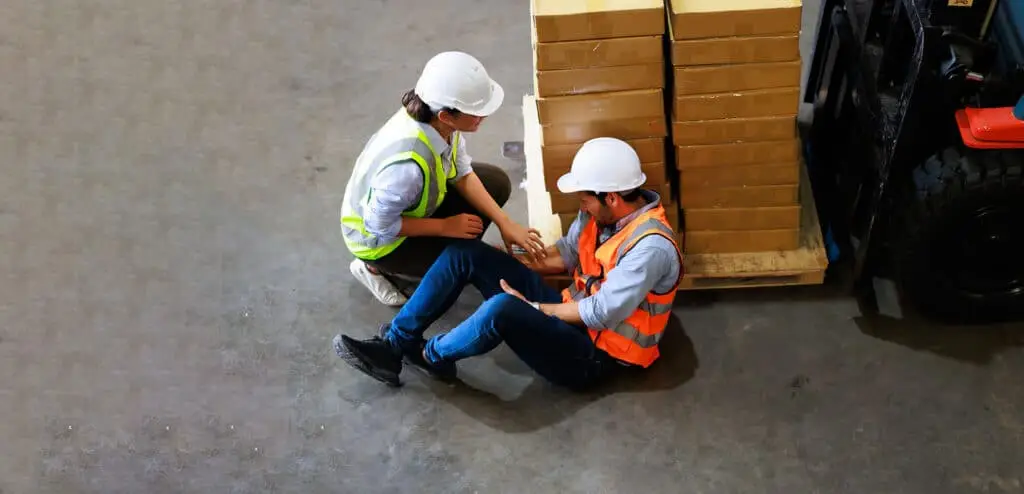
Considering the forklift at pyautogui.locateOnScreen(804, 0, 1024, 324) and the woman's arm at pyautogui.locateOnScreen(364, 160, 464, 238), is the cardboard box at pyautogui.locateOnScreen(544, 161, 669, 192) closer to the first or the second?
the woman's arm at pyautogui.locateOnScreen(364, 160, 464, 238)

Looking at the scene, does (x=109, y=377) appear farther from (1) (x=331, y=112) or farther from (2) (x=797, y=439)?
(2) (x=797, y=439)

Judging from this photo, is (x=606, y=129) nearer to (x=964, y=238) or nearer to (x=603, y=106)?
(x=603, y=106)

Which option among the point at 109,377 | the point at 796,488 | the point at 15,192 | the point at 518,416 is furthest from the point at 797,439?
the point at 15,192

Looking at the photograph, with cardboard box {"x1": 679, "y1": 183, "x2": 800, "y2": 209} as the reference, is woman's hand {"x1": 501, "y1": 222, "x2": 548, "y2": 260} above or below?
below

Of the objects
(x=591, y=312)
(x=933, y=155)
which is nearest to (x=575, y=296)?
(x=591, y=312)

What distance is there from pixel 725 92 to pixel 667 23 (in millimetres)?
364

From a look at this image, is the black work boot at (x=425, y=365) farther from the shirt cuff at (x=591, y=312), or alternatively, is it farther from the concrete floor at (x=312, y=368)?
the shirt cuff at (x=591, y=312)

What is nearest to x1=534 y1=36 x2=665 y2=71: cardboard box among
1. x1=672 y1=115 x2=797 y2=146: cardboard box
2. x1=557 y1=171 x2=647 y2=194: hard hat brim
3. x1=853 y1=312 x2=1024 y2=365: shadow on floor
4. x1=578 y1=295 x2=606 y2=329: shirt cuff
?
x1=672 y1=115 x2=797 y2=146: cardboard box

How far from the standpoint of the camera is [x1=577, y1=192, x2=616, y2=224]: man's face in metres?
3.76

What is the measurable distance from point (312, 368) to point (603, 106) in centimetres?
176

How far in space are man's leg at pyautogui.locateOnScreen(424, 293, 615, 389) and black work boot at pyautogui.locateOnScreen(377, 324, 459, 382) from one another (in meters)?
0.09

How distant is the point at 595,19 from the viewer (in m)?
3.62

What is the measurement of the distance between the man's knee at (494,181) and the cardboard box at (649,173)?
53cm

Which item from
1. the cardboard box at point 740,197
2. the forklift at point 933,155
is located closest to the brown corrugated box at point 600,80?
the cardboard box at point 740,197
